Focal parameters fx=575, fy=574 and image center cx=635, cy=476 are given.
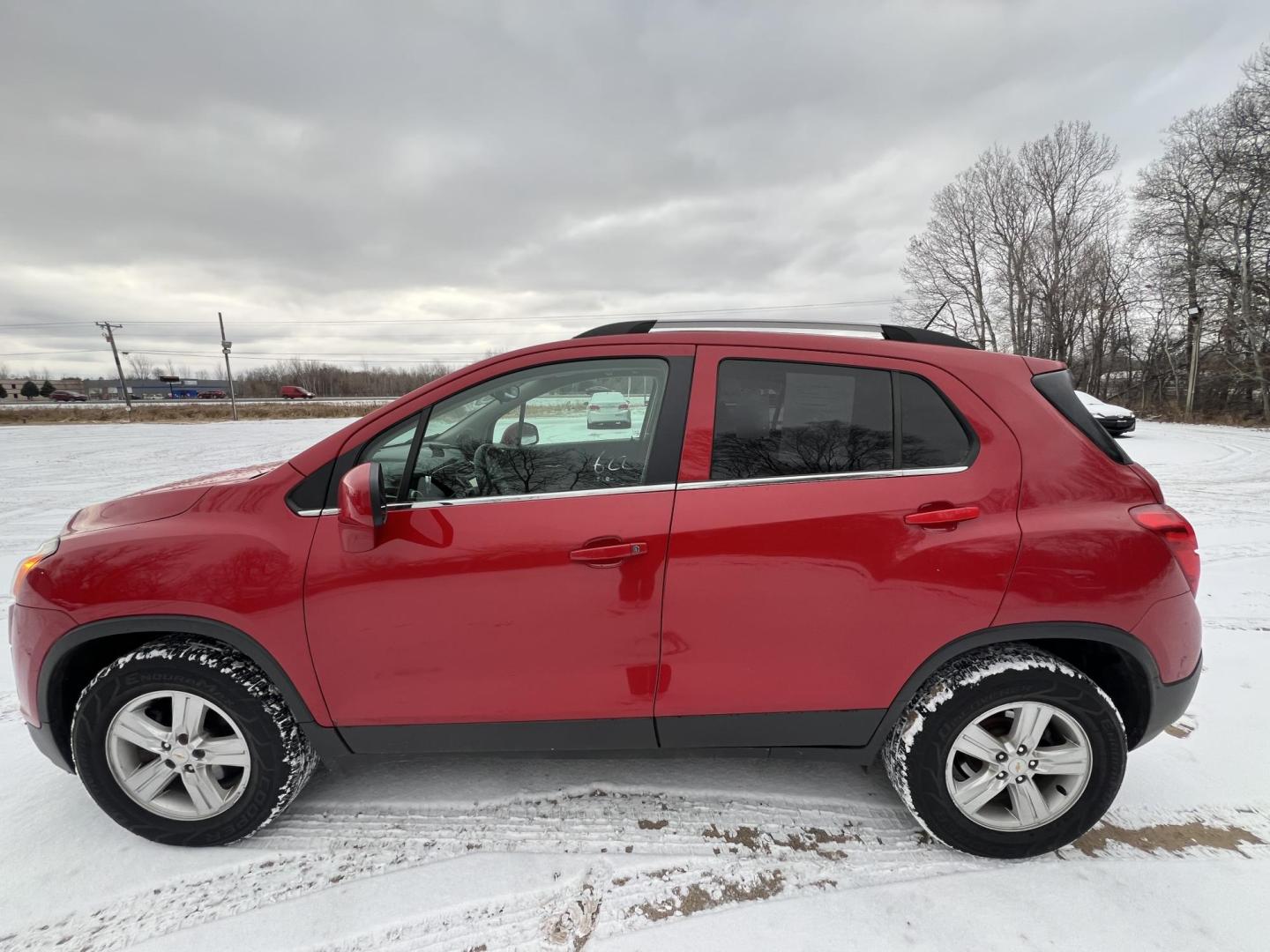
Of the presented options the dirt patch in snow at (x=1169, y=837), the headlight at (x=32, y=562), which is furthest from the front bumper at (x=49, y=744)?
the dirt patch in snow at (x=1169, y=837)

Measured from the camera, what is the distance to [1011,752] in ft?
6.44

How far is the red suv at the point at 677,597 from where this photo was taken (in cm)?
186

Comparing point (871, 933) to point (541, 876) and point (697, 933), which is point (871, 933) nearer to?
point (697, 933)

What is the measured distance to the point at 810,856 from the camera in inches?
79.7

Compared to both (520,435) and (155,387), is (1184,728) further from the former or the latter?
(155,387)

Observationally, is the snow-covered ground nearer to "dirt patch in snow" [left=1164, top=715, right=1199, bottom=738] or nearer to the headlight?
"dirt patch in snow" [left=1164, top=715, right=1199, bottom=738]

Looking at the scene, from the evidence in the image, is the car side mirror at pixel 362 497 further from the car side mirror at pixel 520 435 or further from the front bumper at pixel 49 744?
the front bumper at pixel 49 744

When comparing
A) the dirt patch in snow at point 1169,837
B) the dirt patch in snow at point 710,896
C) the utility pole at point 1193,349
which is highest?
the utility pole at point 1193,349

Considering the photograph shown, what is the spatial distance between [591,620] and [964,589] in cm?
121

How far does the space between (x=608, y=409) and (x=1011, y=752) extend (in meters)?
1.85

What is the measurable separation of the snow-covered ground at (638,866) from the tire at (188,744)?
14 centimetres

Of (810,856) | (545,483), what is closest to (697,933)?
(810,856)

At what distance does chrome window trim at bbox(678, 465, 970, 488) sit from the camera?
189 centimetres

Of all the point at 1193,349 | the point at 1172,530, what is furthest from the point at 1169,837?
the point at 1193,349
